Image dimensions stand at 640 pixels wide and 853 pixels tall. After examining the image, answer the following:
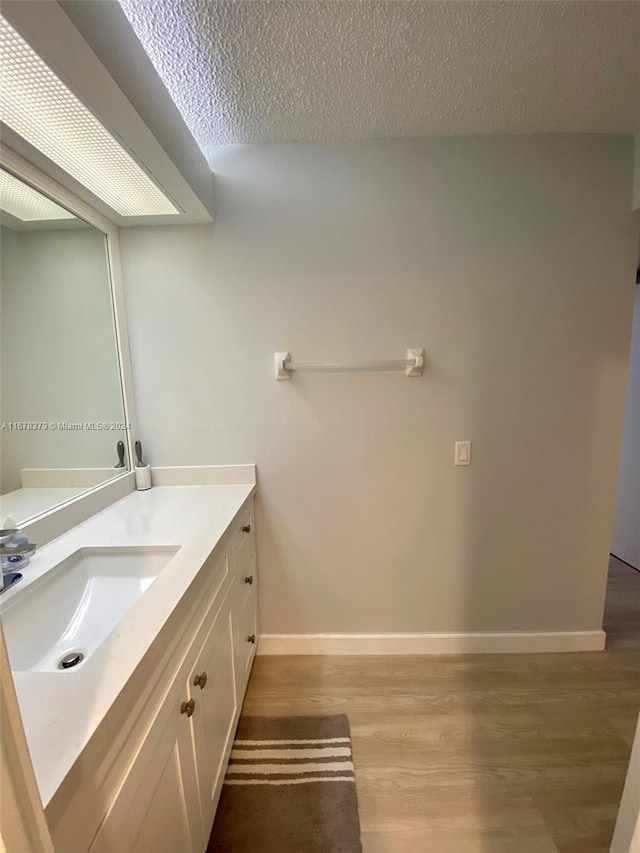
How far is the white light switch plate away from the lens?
1.79 m

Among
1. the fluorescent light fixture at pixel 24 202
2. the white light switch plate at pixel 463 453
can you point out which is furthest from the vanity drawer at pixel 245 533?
the fluorescent light fixture at pixel 24 202

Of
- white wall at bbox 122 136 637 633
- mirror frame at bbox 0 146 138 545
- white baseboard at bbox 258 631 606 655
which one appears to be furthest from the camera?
white baseboard at bbox 258 631 606 655

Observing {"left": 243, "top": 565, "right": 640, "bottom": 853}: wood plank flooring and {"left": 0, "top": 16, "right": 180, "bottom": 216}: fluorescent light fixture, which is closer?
{"left": 0, "top": 16, "right": 180, "bottom": 216}: fluorescent light fixture

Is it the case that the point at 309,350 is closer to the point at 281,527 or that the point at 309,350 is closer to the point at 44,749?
the point at 281,527

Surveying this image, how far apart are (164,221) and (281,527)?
1.53 metres

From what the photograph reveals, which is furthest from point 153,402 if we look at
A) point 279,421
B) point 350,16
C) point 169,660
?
point 350,16

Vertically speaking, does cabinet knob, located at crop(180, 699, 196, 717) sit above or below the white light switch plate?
below

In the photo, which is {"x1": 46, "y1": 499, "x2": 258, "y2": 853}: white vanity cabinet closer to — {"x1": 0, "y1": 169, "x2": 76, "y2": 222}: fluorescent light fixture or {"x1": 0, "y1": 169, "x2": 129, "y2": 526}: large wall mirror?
{"x1": 0, "y1": 169, "x2": 129, "y2": 526}: large wall mirror

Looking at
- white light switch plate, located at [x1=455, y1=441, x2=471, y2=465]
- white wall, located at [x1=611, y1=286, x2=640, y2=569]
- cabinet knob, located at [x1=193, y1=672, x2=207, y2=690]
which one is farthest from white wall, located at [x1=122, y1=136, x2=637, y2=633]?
white wall, located at [x1=611, y1=286, x2=640, y2=569]

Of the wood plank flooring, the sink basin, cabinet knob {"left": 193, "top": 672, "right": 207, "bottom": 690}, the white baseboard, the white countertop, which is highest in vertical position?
the white countertop

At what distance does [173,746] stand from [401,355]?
5.14 ft

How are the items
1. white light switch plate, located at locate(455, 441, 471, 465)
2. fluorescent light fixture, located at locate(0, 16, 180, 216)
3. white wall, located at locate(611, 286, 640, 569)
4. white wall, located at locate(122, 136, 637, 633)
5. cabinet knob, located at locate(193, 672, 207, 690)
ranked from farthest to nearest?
white wall, located at locate(611, 286, 640, 569), white light switch plate, located at locate(455, 441, 471, 465), white wall, located at locate(122, 136, 637, 633), cabinet knob, located at locate(193, 672, 207, 690), fluorescent light fixture, located at locate(0, 16, 180, 216)

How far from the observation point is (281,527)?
1.87 metres

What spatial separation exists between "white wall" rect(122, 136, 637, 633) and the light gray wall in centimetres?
15
